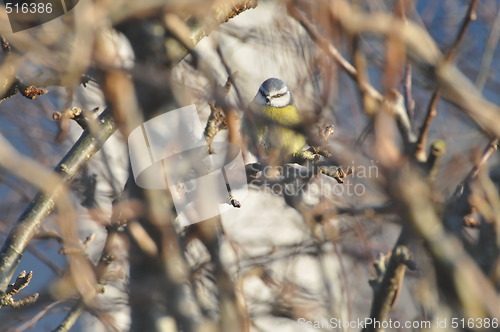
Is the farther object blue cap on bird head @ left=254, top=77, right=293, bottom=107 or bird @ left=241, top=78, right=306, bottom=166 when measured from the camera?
blue cap on bird head @ left=254, top=77, right=293, bottom=107

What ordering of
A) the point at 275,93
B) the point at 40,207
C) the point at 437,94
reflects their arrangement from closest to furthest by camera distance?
1. the point at 437,94
2. the point at 40,207
3. the point at 275,93

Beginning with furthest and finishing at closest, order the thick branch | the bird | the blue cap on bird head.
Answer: the blue cap on bird head
the bird
the thick branch

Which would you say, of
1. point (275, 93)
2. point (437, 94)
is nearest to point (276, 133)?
point (275, 93)

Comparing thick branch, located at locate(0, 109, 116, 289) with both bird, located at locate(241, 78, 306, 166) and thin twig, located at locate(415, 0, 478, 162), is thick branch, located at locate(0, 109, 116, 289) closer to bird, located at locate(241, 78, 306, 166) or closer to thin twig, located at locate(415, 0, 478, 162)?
bird, located at locate(241, 78, 306, 166)

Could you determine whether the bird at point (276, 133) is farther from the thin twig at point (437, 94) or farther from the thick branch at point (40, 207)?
the thick branch at point (40, 207)

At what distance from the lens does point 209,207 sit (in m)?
2.80

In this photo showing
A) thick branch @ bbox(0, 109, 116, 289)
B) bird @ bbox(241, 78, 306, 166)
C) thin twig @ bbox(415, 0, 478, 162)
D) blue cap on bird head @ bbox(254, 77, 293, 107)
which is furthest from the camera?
blue cap on bird head @ bbox(254, 77, 293, 107)

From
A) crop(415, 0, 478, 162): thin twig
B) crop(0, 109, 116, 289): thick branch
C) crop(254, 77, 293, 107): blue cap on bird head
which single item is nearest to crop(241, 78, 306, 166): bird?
crop(254, 77, 293, 107): blue cap on bird head

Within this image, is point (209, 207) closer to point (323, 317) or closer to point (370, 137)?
point (370, 137)

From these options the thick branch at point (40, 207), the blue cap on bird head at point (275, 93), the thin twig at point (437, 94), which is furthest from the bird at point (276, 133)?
the thick branch at point (40, 207)

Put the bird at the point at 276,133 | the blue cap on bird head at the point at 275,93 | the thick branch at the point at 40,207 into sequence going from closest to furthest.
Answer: the thick branch at the point at 40,207 < the bird at the point at 276,133 < the blue cap on bird head at the point at 275,93

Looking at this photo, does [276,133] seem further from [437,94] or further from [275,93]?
[437,94]

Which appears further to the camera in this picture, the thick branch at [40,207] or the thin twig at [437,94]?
the thick branch at [40,207]

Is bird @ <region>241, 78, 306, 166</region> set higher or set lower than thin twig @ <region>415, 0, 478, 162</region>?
lower
